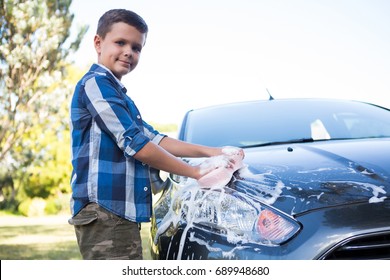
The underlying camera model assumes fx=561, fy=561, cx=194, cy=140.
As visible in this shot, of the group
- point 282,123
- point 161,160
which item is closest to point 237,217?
point 161,160

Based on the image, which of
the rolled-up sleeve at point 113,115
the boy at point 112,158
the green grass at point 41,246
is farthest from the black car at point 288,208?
the green grass at point 41,246

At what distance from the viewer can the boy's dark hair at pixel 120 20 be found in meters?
1.73

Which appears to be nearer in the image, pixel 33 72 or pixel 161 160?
pixel 161 160

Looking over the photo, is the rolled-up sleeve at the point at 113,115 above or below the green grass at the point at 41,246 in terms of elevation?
above

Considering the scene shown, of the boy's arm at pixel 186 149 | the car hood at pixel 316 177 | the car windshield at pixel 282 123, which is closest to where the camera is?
the car hood at pixel 316 177

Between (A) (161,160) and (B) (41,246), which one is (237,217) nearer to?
(A) (161,160)

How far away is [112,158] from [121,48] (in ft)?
1.12

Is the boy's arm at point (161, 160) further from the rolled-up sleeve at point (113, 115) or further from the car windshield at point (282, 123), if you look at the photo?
the car windshield at point (282, 123)

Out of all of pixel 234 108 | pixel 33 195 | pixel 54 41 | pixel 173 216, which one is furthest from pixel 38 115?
pixel 173 216

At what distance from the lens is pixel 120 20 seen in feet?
5.66

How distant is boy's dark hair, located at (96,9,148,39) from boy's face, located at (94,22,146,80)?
0.01 m

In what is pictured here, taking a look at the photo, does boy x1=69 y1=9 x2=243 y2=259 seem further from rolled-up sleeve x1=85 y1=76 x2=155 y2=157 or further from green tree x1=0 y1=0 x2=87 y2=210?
green tree x1=0 y1=0 x2=87 y2=210

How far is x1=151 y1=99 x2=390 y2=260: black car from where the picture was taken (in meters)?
1.50

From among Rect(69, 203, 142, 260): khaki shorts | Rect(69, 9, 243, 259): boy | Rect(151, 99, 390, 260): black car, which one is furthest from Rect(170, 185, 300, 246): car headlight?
Rect(69, 203, 142, 260): khaki shorts
